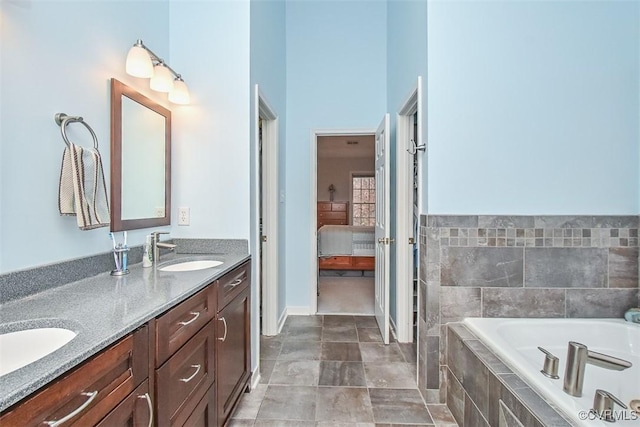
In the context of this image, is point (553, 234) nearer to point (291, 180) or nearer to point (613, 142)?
point (613, 142)

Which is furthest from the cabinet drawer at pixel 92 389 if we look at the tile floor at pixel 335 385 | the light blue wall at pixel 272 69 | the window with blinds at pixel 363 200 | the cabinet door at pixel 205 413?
the window with blinds at pixel 363 200

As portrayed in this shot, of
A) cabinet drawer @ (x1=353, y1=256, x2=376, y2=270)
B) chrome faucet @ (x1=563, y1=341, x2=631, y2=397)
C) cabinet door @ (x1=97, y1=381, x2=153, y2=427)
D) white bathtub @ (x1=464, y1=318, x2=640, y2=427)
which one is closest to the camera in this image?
cabinet door @ (x1=97, y1=381, x2=153, y2=427)

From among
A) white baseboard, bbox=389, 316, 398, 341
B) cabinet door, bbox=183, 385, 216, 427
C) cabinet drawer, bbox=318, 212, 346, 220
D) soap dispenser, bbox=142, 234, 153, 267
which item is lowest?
white baseboard, bbox=389, 316, 398, 341

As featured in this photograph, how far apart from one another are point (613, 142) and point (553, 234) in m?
0.67

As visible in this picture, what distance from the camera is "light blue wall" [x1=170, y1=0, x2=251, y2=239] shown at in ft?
6.72

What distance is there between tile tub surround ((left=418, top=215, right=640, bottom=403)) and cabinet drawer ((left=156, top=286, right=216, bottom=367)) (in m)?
1.30

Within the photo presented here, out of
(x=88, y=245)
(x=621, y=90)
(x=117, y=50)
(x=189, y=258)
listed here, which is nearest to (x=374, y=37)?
(x=621, y=90)

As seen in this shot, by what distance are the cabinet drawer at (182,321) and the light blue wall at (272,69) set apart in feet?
2.44

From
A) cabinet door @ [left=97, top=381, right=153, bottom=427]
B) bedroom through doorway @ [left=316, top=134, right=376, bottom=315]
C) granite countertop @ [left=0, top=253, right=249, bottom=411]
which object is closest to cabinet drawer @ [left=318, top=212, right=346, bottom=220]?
bedroom through doorway @ [left=316, top=134, right=376, bottom=315]

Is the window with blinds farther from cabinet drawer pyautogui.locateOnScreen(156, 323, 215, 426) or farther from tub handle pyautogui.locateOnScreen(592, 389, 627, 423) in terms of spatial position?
tub handle pyautogui.locateOnScreen(592, 389, 627, 423)

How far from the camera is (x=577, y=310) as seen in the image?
75.3 inches

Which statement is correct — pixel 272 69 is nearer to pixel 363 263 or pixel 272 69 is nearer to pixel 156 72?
pixel 156 72

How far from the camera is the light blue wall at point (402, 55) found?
2.10 m

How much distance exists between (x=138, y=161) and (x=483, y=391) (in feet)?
6.98
